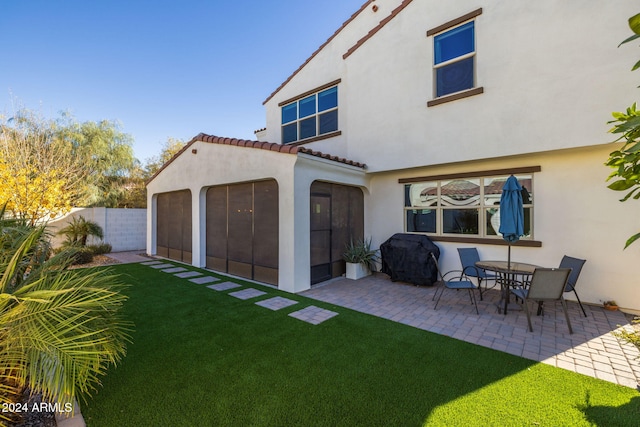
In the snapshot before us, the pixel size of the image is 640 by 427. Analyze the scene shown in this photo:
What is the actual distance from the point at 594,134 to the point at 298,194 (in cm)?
701

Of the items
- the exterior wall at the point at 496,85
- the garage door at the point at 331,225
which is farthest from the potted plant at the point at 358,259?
the exterior wall at the point at 496,85

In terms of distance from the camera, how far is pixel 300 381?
361cm

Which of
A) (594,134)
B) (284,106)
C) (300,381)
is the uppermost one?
(284,106)

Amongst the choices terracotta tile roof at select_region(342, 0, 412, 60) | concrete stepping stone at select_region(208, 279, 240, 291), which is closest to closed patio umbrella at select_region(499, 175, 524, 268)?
terracotta tile roof at select_region(342, 0, 412, 60)

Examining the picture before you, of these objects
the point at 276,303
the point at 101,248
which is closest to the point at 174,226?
the point at 101,248

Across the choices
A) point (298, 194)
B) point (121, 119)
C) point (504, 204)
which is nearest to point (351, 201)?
point (298, 194)

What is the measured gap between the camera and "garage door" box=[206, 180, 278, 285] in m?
8.36

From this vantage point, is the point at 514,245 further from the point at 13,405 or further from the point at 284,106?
the point at 284,106

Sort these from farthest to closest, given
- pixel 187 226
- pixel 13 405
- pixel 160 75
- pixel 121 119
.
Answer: pixel 121 119 → pixel 160 75 → pixel 187 226 → pixel 13 405

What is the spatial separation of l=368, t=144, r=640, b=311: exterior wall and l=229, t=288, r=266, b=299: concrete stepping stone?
700 cm

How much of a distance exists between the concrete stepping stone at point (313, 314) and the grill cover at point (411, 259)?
337 centimetres

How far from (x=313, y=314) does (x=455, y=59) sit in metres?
8.12

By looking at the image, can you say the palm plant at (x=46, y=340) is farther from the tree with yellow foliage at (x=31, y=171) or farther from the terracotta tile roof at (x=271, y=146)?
the tree with yellow foliage at (x=31, y=171)

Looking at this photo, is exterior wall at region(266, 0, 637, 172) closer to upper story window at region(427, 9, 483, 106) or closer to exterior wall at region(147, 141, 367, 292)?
upper story window at region(427, 9, 483, 106)
